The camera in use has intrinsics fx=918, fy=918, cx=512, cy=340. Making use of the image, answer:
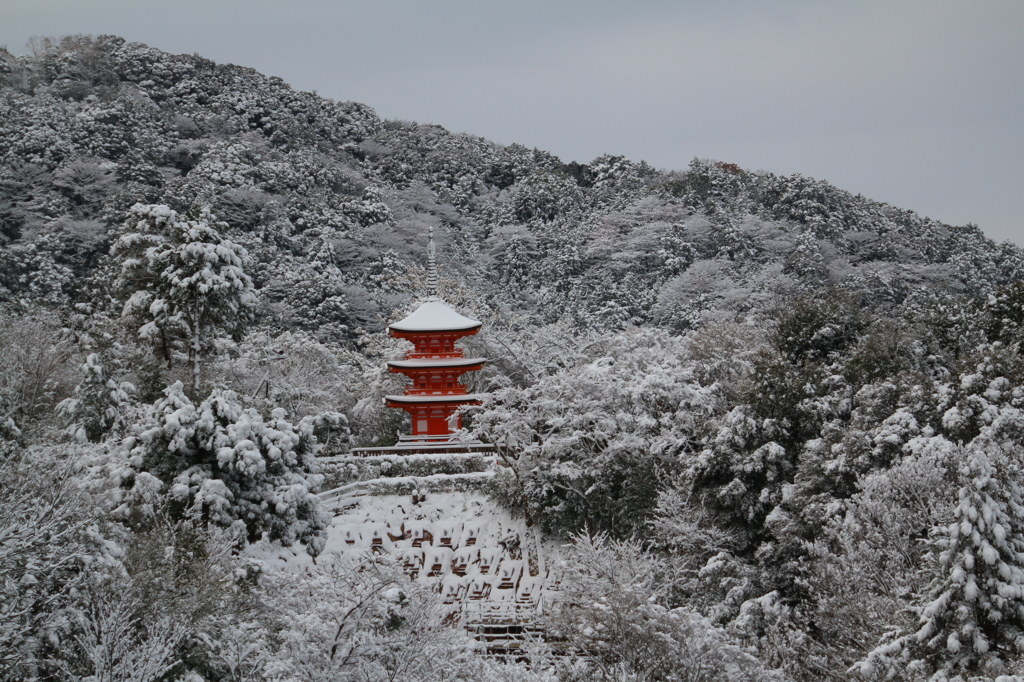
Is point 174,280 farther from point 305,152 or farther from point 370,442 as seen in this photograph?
point 305,152

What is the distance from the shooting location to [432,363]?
1001 inches

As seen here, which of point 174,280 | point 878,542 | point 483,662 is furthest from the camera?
point 174,280

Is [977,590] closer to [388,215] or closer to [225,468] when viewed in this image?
[225,468]

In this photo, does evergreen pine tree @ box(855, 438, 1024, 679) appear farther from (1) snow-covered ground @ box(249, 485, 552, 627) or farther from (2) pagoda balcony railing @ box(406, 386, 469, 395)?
(2) pagoda balcony railing @ box(406, 386, 469, 395)

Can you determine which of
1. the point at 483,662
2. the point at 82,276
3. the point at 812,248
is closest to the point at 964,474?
the point at 483,662

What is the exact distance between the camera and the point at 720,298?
38562 mm

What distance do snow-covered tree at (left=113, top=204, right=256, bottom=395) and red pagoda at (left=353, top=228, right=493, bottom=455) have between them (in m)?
4.58

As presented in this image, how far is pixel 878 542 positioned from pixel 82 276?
1346 inches

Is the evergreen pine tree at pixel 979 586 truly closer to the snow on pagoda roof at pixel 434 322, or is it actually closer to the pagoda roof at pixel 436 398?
the pagoda roof at pixel 436 398

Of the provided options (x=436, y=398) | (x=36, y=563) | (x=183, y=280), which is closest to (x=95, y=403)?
(x=183, y=280)

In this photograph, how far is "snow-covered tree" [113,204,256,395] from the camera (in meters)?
22.3

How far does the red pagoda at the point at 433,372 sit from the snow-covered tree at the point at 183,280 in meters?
4.58

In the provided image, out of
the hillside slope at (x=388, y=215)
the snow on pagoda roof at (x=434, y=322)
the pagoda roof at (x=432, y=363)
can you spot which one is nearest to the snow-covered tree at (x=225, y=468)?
the pagoda roof at (x=432, y=363)

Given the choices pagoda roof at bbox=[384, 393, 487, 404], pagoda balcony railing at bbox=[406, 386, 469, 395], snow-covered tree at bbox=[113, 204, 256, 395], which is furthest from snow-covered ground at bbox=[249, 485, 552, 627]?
snow-covered tree at bbox=[113, 204, 256, 395]
